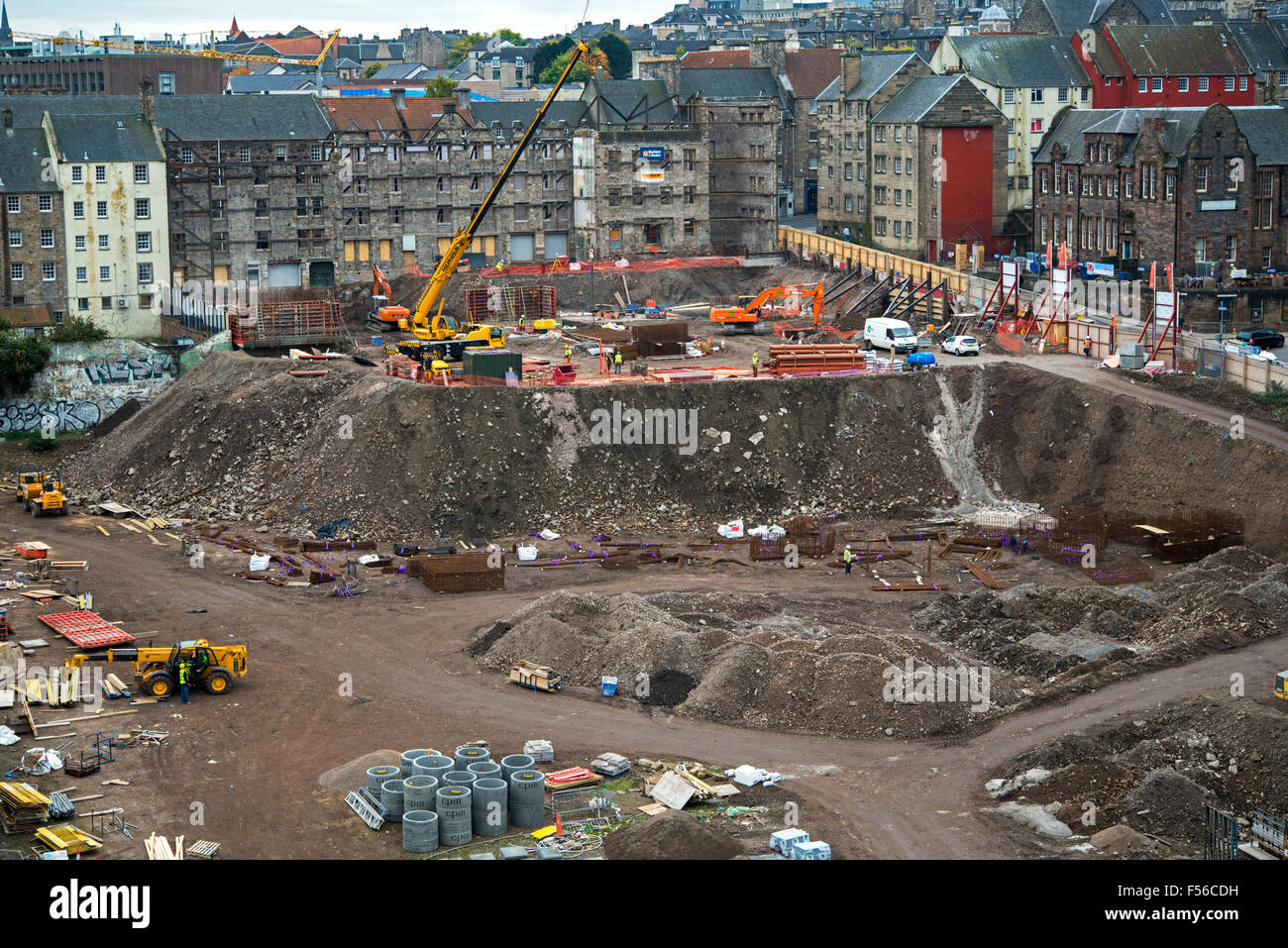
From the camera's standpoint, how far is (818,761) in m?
39.2

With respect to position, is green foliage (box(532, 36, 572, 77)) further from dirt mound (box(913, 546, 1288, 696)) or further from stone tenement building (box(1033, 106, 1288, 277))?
dirt mound (box(913, 546, 1288, 696))

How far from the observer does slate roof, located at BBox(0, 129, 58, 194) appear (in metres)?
84.5

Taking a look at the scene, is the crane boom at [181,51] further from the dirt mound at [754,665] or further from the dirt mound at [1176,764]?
the dirt mound at [1176,764]

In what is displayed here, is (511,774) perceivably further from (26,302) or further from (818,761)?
(26,302)

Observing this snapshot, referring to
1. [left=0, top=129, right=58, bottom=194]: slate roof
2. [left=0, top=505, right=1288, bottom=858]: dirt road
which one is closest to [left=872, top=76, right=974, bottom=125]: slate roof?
[left=0, top=129, right=58, bottom=194]: slate roof

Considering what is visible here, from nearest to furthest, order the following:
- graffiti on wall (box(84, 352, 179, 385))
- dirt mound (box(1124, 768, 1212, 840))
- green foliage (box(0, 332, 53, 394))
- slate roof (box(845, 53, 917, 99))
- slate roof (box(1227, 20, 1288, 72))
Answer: dirt mound (box(1124, 768, 1212, 840)), green foliage (box(0, 332, 53, 394)), graffiti on wall (box(84, 352, 179, 385)), slate roof (box(1227, 20, 1288, 72)), slate roof (box(845, 53, 917, 99))

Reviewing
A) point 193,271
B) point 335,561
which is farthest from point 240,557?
point 193,271

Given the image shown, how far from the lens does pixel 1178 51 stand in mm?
102375

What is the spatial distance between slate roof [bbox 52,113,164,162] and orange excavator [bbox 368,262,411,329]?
1391cm

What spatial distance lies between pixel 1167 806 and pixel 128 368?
59722mm

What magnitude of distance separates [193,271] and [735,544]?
46.3 meters

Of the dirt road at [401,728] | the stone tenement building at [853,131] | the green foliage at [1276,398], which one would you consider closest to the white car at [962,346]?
the green foliage at [1276,398]

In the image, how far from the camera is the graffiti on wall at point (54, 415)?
76.3m

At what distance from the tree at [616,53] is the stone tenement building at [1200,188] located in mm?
94254
